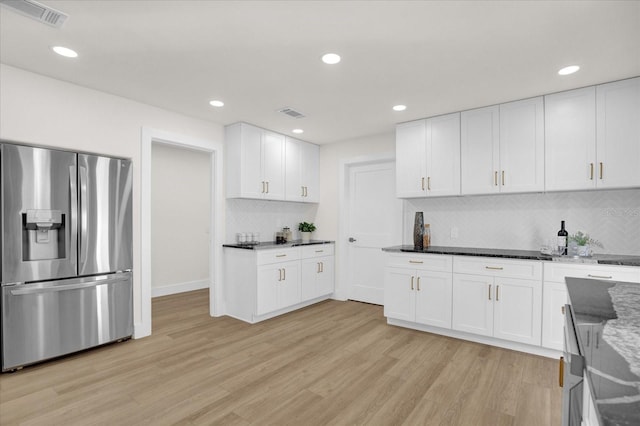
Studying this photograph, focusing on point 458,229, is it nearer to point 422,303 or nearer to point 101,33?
point 422,303

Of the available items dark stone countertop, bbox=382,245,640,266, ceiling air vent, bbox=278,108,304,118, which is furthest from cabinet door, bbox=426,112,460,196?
ceiling air vent, bbox=278,108,304,118

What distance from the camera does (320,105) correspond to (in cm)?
362

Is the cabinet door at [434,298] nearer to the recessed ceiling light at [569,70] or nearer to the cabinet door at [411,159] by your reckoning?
the cabinet door at [411,159]

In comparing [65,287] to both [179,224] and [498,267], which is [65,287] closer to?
[179,224]

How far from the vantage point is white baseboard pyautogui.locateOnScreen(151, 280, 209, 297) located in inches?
213

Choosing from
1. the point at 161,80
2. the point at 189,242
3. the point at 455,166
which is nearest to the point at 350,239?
the point at 455,166

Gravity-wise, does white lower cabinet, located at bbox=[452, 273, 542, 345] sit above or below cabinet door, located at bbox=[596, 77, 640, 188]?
below

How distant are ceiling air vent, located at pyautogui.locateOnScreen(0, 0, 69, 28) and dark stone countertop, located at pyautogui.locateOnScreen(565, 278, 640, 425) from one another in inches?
120

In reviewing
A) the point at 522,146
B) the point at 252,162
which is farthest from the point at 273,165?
the point at 522,146

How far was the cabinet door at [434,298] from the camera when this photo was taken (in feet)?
11.7

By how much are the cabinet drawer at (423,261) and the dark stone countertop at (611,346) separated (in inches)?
80.5

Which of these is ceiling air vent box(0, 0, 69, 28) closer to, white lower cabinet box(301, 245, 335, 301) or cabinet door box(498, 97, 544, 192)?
white lower cabinet box(301, 245, 335, 301)

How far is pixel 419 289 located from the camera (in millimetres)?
3746

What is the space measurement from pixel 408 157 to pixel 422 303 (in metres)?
1.83
